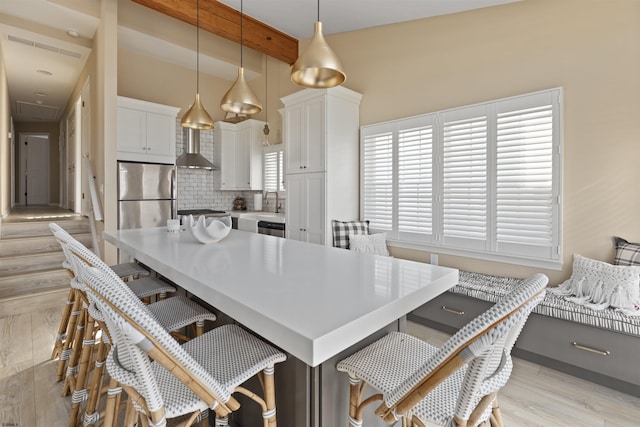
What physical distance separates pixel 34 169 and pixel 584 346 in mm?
13473

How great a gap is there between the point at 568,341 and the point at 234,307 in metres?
2.43

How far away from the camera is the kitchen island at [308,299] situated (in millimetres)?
843

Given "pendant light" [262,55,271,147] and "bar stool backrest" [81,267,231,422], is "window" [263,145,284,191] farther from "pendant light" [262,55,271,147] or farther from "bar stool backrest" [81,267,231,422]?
"bar stool backrest" [81,267,231,422]

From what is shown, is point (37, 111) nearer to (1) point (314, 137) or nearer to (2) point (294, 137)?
(2) point (294, 137)

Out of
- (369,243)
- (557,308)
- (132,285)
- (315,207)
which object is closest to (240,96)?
(132,285)

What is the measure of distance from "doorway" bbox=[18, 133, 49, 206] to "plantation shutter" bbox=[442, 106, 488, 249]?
12.1m

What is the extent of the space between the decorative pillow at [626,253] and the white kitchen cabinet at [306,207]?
258 centimetres

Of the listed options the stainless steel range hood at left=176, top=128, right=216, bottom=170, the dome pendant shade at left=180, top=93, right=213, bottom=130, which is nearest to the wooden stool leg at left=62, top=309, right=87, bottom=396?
the dome pendant shade at left=180, top=93, right=213, bottom=130

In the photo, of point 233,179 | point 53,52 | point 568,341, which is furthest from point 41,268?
point 568,341

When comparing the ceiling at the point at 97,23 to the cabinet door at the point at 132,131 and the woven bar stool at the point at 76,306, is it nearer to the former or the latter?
the cabinet door at the point at 132,131

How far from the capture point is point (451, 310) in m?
2.90

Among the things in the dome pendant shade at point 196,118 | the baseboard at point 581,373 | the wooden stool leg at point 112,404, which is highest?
the dome pendant shade at point 196,118

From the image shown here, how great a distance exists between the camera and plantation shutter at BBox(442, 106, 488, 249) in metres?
3.10

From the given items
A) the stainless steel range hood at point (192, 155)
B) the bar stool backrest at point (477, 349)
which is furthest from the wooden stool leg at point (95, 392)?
the stainless steel range hood at point (192, 155)
